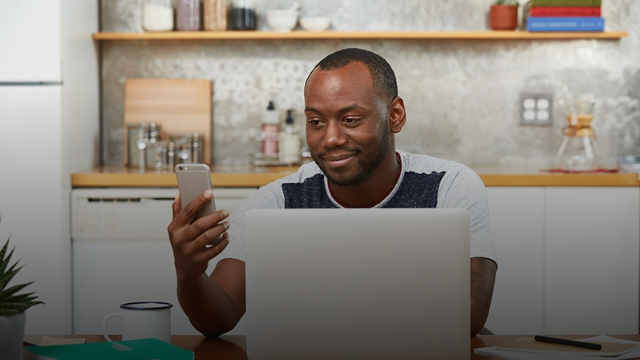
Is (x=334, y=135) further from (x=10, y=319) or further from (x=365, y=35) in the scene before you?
(x=365, y=35)

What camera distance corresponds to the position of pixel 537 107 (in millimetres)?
3240

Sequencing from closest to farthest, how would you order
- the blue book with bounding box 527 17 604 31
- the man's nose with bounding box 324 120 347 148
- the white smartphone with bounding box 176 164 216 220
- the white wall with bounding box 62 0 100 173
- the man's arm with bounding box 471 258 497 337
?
the white smartphone with bounding box 176 164 216 220
the man's arm with bounding box 471 258 497 337
the man's nose with bounding box 324 120 347 148
the white wall with bounding box 62 0 100 173
the blue book with bounding box 527 17 604 31

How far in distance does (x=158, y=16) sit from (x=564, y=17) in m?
1.63

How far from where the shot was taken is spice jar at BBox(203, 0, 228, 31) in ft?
10.1

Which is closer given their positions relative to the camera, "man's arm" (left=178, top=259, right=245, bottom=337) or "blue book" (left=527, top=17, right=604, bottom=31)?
"man's arm" (left=178, top=259, right=245, bottom=337)

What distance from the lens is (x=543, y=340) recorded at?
3.88ft

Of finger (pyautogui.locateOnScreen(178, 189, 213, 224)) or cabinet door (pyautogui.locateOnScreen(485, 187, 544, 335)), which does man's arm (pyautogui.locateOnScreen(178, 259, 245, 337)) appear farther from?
cabinet door (pyautogui.locateOnScreen(485, 187, 544, 335))

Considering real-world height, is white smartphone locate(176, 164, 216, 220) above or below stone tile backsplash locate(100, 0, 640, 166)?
below

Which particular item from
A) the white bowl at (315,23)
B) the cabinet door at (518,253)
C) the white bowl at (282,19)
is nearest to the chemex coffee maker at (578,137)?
the cabinet door at (518,253)

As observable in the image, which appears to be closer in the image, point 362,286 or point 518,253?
point 362,286

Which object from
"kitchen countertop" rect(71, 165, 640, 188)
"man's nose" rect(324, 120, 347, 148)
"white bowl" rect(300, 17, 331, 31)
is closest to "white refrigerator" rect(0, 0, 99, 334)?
"kitchen countertop" rect(71, 165, 640, 188)

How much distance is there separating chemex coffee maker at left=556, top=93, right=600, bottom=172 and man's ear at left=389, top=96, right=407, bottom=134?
4.88 feet

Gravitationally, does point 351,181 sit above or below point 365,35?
below

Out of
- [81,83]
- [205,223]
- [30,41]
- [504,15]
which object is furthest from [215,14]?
[205,223]
